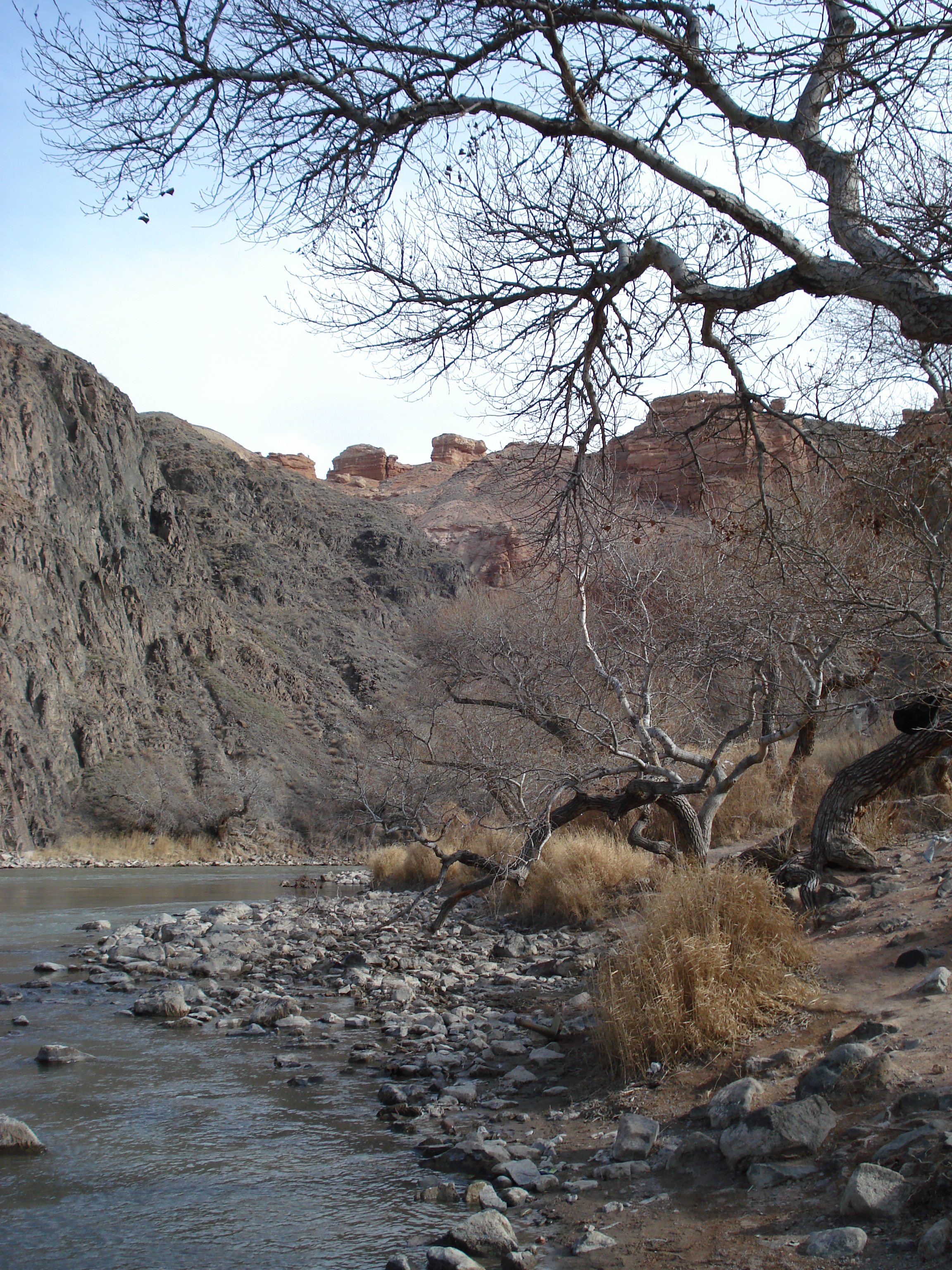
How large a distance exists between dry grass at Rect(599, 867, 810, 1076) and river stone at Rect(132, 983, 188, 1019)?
448 cm

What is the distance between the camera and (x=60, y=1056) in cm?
675

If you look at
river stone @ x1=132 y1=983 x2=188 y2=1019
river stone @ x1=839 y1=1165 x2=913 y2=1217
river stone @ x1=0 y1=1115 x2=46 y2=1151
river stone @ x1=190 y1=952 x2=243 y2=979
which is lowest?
river stone @ x1=190 y1=952 x2=243 y2=979

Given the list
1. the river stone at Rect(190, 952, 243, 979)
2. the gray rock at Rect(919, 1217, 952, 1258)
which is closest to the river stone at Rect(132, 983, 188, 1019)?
the river stone at Rect(190, 952, 243, 979)

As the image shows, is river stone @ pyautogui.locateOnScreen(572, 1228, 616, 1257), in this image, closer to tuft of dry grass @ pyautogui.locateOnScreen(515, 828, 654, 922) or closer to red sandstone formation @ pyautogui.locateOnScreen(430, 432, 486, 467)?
tuft of dry grass @ pyautogui.locateOnScreen(515, 828, 654, 922)

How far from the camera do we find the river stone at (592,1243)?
359 cm

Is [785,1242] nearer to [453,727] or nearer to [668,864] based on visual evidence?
[668,864]

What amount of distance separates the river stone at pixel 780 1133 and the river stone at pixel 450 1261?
1242 mm

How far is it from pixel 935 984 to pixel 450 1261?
3.15m

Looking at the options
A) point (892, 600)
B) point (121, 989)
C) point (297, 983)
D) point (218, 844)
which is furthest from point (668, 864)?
point (218, 844)

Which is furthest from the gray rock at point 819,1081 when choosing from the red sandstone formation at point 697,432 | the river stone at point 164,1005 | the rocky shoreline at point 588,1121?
the river stone at point 164,1005

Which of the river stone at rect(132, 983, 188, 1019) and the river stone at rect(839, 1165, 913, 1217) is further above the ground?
the river stone at rect(839, 1165, 913, 1217)

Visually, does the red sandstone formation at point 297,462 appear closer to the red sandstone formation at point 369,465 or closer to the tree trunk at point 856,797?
the red sandstone formation at point 369,465

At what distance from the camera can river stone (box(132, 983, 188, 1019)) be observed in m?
8.41

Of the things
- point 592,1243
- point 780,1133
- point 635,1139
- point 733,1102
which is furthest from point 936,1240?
point 635,1139
